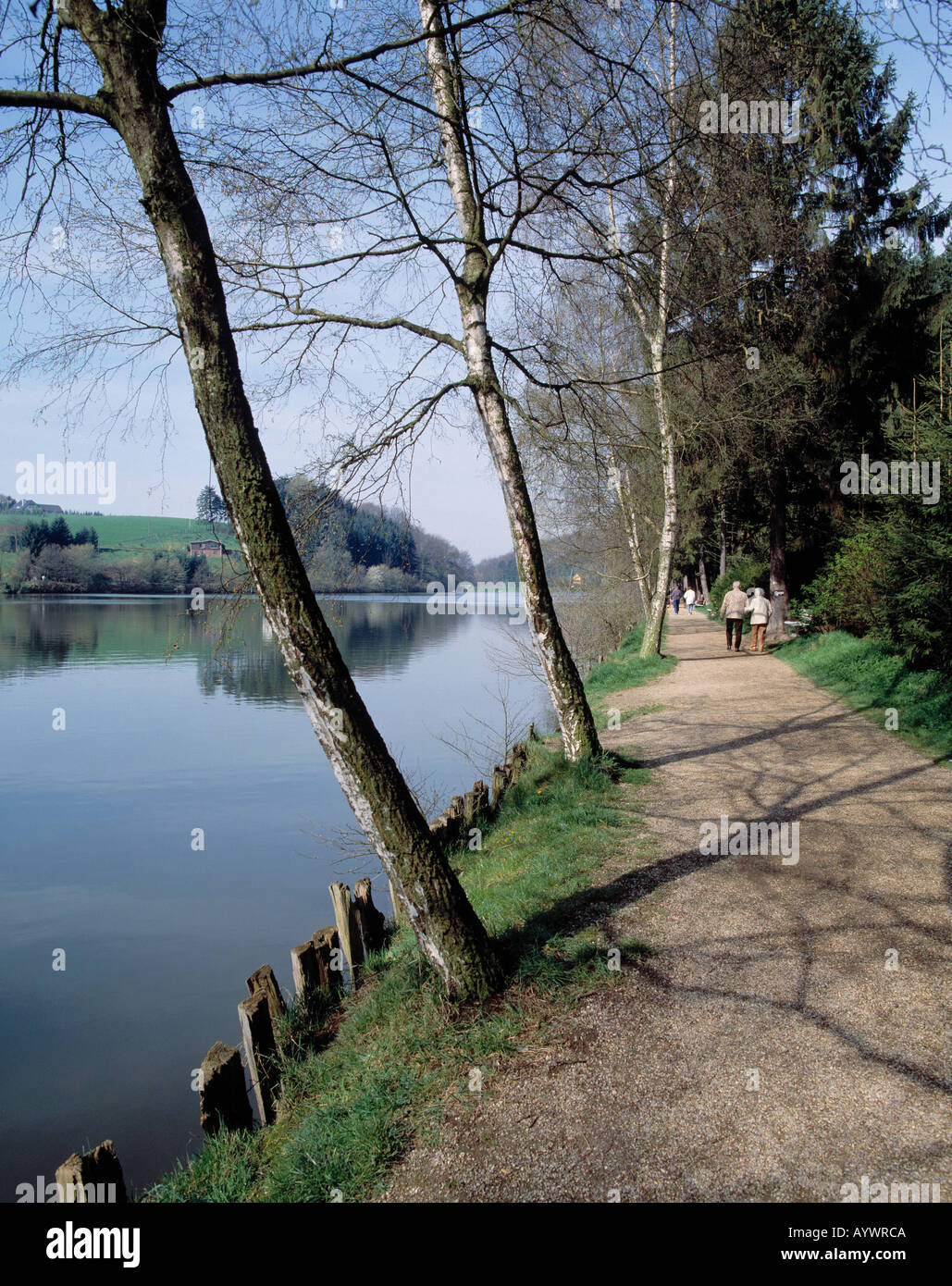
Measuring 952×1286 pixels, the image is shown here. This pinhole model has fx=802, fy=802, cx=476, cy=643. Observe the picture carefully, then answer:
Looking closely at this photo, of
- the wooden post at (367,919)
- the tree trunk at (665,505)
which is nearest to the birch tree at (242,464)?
the wooden post at (367,919)

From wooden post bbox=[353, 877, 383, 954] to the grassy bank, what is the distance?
0.19 metres

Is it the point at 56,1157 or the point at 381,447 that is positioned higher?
the point at 381,447

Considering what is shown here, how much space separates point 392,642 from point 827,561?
80.4 ft

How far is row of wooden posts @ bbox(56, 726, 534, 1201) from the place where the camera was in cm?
341

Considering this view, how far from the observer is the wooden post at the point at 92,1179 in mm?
3238

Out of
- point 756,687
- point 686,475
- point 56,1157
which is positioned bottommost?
point 56,1157

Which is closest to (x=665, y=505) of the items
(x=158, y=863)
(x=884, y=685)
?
(x=884, y=685)

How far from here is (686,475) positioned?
22.1 m

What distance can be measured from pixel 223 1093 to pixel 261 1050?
1.33 ft

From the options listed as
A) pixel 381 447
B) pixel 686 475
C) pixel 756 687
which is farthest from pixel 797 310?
pixel 381 447

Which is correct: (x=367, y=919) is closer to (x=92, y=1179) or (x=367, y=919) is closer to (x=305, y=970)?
(x=305, y=970)

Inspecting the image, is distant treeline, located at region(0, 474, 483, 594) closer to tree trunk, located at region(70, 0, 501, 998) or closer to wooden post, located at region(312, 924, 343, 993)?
tree trunk, located at region(70, 0, 501, 998)

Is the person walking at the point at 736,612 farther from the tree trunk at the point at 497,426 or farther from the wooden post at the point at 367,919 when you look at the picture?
the wooden post at the point at 367,919
